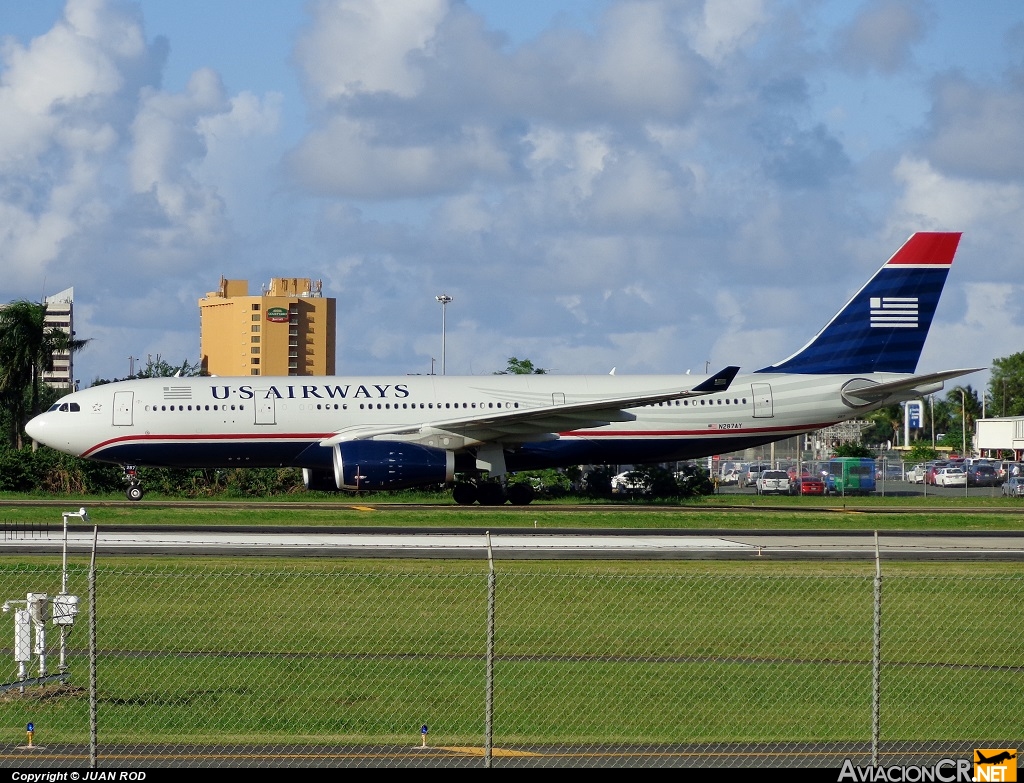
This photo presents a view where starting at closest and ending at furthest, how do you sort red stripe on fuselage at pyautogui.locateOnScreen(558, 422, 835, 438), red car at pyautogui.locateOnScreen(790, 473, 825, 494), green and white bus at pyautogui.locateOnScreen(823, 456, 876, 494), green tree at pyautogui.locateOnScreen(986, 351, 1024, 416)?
red stripe on fuselage at pyautogui.locateOnScreen(558, 422, 835, 438) → green and white bus at pyautogui.locateOnScreen(823, 456, 876, 494) → red car at pyautogui.locateOnScreen(790, 473, 825, 494) → green tree at pyautogui.locateOnScreen(986, 351, 1024, 416)

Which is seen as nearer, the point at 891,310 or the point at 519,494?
the point at 519,494

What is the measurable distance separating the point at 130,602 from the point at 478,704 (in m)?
7.47

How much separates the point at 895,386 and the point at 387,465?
53.1ft

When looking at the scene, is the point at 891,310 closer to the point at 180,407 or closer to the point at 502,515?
the point at 502,515

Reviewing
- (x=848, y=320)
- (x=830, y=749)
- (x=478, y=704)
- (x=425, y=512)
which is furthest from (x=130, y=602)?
(x=848, y=320)

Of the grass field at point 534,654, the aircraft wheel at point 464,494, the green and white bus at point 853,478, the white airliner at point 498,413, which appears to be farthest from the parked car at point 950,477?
the grass field at point 534,654

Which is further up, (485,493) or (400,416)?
(400,416)

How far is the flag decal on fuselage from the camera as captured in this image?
4300cm

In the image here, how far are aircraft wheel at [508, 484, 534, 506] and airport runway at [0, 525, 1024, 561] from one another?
35.5 feet

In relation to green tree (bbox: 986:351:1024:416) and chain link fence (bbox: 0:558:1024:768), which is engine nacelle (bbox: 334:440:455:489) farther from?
green tree (bbox: 986:351:1024:416)

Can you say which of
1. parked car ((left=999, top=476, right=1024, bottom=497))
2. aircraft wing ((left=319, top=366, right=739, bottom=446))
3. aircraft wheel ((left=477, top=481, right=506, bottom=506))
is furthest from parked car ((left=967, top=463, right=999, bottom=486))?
aircraft wheel ((left=477, top=481, right=506, bottom=506))

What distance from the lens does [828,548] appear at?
26.4 meters

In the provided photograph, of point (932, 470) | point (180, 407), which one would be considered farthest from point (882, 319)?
point (932, 470)

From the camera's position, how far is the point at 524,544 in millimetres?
26000
